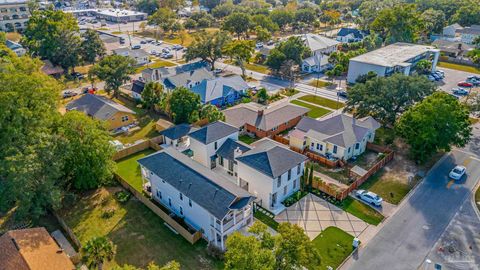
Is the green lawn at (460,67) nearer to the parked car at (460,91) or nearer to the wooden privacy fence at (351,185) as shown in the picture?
the parked car at (460,91)

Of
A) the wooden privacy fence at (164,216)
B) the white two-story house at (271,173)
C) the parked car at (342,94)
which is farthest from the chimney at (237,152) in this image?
the parked car at (342,94)

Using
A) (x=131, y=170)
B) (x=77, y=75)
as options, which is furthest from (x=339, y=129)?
(x=77, y=75)

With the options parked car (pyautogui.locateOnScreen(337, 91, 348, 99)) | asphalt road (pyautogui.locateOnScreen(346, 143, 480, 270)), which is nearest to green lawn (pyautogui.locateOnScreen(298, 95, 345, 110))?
parked car (pyautogui.locateOnScreen(337, 91, 348, 99))

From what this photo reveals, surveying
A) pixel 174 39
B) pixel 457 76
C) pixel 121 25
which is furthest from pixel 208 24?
pixel 457 76

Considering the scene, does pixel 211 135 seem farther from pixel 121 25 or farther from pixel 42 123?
pixel 121 25

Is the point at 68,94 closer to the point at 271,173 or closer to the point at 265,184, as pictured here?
the point at 265,184
